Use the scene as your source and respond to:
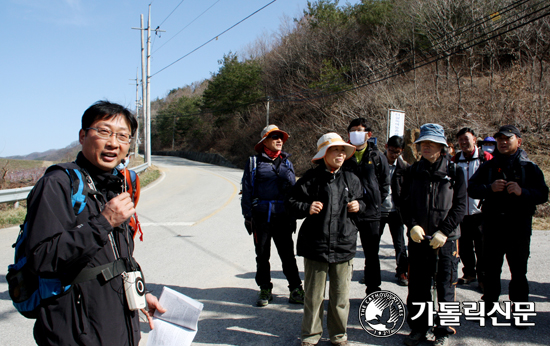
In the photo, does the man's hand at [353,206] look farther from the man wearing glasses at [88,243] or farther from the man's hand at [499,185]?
the man wearing glasses at [88,243]

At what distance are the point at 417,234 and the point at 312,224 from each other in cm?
98

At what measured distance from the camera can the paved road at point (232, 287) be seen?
358cm

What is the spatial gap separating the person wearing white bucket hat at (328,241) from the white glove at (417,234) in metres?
0.54

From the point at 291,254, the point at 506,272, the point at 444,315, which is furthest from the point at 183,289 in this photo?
the point at 506,272

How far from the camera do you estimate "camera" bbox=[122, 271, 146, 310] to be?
1.84 metres

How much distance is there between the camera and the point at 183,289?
4867 millimetres

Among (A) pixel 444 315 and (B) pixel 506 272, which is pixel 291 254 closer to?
(A) pixel 444 315

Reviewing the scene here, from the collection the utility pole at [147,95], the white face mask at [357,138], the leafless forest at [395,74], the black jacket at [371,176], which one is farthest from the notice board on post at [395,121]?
the utility pole at [147,95]

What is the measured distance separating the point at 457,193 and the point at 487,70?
24147 mm

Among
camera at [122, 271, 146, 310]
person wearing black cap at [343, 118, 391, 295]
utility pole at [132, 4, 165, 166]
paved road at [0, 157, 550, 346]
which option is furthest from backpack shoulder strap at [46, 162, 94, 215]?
utility pole at [132, 4, 165, 166]

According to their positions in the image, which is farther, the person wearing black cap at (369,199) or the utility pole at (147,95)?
the utility pole at (147,95)

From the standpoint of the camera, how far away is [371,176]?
14.1 feet

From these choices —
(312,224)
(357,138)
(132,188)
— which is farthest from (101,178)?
(357,138)

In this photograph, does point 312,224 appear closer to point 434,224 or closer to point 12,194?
point 434,224
